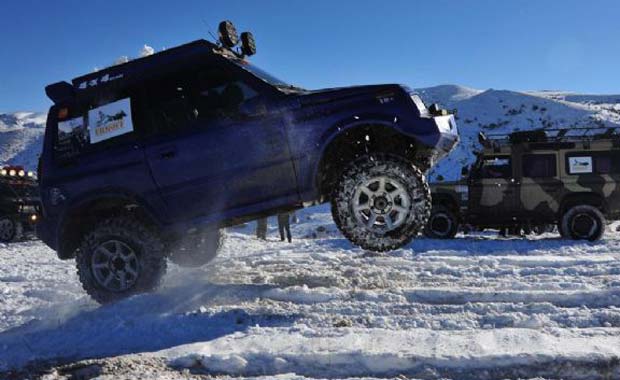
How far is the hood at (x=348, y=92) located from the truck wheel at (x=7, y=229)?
13826 mm

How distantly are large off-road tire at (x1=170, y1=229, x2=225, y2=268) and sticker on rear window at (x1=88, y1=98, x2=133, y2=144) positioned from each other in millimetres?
2081

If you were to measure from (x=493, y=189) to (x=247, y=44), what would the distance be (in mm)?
8569

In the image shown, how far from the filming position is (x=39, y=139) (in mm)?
61219

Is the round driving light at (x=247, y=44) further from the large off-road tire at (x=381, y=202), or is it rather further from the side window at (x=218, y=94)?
the large off-road tire at (x=381, y=202)

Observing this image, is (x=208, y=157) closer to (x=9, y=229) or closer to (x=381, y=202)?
(x=381, y=202)

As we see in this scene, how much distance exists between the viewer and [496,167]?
40.8ft

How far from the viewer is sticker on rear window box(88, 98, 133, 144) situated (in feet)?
16.7

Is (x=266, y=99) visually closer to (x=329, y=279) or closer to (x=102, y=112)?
(x=102, y=112)

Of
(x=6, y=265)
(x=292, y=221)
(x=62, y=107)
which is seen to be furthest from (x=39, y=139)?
(x=62, y=107)

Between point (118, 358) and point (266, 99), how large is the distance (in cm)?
250

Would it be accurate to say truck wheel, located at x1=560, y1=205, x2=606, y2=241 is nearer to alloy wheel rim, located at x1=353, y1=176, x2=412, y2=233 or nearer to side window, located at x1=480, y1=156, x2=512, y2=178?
side window, located at x1=480, y1=156, x2=512, y2=178

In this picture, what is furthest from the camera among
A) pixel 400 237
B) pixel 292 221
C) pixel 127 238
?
pixel 292 221

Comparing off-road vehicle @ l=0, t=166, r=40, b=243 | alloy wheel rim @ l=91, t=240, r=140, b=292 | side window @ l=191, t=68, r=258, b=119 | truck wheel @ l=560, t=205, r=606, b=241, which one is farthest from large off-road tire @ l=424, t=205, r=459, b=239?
off-road vehicle @ l=0, t=166, r=40, b=243

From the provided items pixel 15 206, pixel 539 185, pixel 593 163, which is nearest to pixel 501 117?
pixel 593 163
